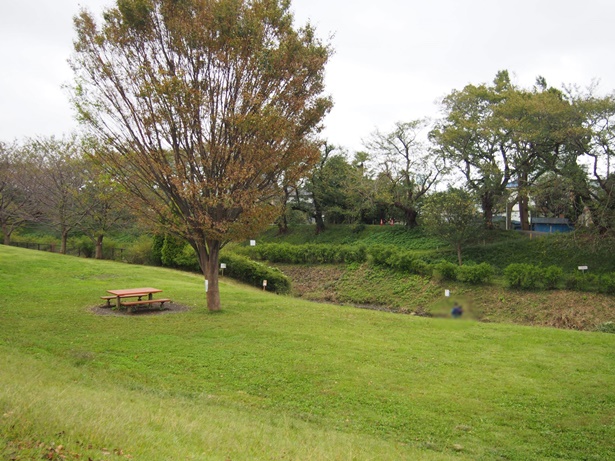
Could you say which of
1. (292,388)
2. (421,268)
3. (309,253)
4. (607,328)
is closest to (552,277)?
(607,328)

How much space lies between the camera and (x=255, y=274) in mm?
27812

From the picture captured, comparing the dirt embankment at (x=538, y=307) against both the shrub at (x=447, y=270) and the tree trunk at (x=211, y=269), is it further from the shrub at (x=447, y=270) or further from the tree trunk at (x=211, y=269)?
the tree trunk at (x=211, y=269)

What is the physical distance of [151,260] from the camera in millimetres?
32562

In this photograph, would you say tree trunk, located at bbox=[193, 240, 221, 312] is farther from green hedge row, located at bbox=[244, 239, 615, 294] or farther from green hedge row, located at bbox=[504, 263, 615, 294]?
green hedge row, located at bbox=[504, 263, 615, 294]

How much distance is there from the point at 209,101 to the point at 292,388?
8957 mm

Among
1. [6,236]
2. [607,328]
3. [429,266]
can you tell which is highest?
[6,236]

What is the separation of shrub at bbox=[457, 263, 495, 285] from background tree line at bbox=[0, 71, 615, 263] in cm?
363

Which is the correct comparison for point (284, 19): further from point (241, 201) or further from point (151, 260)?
point (151, 260)

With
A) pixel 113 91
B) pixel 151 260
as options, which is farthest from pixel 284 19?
pixel 151 260

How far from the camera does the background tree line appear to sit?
24.6 meters

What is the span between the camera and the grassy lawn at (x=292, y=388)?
5.00 m

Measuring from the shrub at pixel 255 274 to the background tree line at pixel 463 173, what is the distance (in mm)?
4630

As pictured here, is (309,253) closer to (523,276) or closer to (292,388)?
(523,276)

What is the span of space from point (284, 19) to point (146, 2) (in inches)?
156
